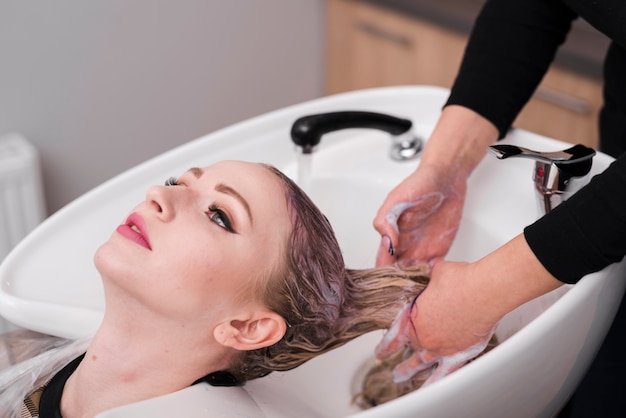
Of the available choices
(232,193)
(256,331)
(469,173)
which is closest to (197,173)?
(232,193)

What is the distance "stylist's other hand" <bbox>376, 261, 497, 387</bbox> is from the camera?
33.4 inches

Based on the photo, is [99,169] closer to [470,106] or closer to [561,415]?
[470,106]

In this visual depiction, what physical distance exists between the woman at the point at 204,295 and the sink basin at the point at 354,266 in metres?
0.05

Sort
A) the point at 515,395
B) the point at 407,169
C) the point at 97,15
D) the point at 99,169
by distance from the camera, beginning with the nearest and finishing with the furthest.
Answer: the point at 515,395 → the point at 407,169 → the point at 97,15 → the point at 99,169

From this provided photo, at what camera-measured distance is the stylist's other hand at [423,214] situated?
3.30ft

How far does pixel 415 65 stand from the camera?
2020 mm

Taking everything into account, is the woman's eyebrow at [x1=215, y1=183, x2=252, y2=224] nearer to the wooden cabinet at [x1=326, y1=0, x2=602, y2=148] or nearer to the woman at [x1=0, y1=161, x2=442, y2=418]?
the woman at [x1=0, y1=161, x2=442, y2=418]

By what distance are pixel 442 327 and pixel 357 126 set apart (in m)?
0.36

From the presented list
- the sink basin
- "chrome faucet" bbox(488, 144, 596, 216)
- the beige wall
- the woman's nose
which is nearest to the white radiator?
the beige wall

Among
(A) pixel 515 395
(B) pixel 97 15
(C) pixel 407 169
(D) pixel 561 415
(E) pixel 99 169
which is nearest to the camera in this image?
(A) pixel 515 395

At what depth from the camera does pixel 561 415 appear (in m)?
1.05

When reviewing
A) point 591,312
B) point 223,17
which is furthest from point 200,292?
point 223,17

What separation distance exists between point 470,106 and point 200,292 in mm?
501

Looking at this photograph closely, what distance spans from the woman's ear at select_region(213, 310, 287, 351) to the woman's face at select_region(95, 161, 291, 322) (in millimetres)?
26
